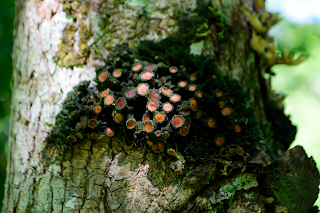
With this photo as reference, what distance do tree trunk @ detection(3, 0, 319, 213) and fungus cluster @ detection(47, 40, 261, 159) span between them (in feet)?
0.24

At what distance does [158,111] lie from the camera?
43.9 inches

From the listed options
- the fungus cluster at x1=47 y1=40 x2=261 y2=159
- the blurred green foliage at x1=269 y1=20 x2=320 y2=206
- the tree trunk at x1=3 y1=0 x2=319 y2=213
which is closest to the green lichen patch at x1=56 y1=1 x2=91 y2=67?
the tree trunk at x1=3 y1=0 x2=319 y2=213

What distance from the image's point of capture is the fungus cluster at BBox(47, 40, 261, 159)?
113 centimetres

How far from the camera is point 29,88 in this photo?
1.42 meters

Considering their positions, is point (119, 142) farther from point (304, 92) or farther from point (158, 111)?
point (304, 92)

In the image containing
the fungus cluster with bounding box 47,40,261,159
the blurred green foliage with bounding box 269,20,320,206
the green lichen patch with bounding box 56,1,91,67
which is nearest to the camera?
the fungus cluster with bounding box 47,40,261,159

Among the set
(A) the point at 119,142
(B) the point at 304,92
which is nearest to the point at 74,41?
(A) the point at 119,142

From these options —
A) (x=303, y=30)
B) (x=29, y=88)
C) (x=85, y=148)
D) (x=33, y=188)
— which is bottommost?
(x=33, y=188)

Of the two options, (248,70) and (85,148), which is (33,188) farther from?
A: (248,70)

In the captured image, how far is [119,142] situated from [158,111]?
0.28 metres

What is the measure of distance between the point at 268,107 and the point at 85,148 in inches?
58.5

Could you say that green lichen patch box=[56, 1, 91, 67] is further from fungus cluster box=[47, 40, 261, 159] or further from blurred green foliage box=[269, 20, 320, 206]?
blurred green foliage box=[269, 20, 320, 206]

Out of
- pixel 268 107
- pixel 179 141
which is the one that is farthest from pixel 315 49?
pixel 179 141

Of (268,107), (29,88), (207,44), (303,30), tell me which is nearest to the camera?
(29,88)
